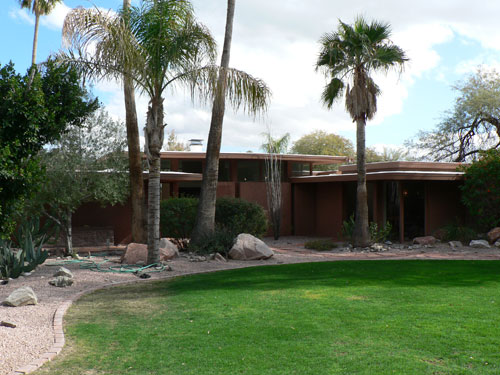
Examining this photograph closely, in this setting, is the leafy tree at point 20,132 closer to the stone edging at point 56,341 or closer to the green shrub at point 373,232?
the stone edging at point 56,341

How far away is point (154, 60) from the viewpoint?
11492mm

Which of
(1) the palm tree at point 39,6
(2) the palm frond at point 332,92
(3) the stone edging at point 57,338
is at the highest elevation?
(1) the palm tree at point 39,6

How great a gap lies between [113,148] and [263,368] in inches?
440

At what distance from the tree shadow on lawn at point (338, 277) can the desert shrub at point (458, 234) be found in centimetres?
463

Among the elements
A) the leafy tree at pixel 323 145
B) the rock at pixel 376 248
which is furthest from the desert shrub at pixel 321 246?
the leafy tree at pixel 323 145

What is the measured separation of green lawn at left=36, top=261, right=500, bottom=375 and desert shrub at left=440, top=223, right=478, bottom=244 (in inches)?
286

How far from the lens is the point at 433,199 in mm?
19453

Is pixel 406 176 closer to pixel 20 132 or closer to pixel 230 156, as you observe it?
pixel 230 156

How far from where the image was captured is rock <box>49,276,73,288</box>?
31.2 feet

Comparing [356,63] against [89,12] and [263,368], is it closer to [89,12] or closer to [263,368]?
[89,12]

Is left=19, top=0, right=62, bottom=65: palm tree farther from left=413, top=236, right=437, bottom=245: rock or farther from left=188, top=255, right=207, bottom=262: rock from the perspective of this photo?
left=413, top=236, right=437, bottom=245: rock

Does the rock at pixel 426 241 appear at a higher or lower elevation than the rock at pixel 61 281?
higher

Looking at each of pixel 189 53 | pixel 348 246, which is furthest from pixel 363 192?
pixel 189 53

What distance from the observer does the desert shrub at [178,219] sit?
50.7ft
